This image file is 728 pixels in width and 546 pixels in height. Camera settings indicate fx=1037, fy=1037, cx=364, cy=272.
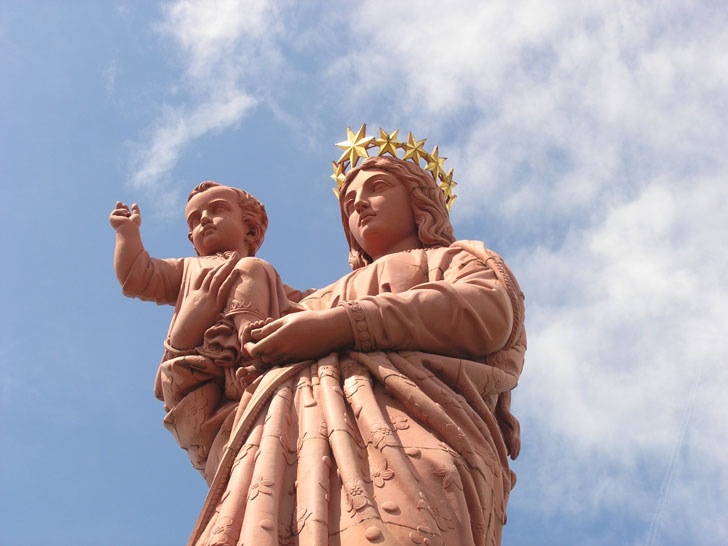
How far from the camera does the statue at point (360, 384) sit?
21.0ft

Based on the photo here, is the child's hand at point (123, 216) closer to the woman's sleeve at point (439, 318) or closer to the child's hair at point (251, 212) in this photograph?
the child's hair at point (251, 212)

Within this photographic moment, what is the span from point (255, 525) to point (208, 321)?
2.69m

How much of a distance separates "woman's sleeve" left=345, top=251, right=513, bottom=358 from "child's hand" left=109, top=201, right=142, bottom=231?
8.31ft

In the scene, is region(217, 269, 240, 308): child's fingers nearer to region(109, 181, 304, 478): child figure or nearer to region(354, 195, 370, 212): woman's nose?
region(109, 181, 304, 478): child figure

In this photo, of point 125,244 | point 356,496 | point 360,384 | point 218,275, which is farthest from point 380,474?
point 125,244

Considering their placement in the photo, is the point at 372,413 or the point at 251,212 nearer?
the point at 372,413

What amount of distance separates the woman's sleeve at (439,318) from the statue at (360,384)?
0.04ft

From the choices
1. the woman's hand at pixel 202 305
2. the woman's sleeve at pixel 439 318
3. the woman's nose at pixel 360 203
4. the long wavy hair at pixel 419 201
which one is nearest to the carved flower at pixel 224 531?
the woman's sleeve at pixel 439 318

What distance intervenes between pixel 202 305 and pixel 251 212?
5.15 feet

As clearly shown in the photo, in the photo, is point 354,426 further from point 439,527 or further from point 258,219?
point 258,219

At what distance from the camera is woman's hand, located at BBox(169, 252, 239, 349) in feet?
27.8

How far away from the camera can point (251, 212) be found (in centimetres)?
987

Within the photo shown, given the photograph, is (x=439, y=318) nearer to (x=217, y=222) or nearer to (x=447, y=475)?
(x=447, y=475)

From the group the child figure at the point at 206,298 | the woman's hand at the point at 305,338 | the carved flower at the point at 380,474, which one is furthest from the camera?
the child figure at the point at 206,298
